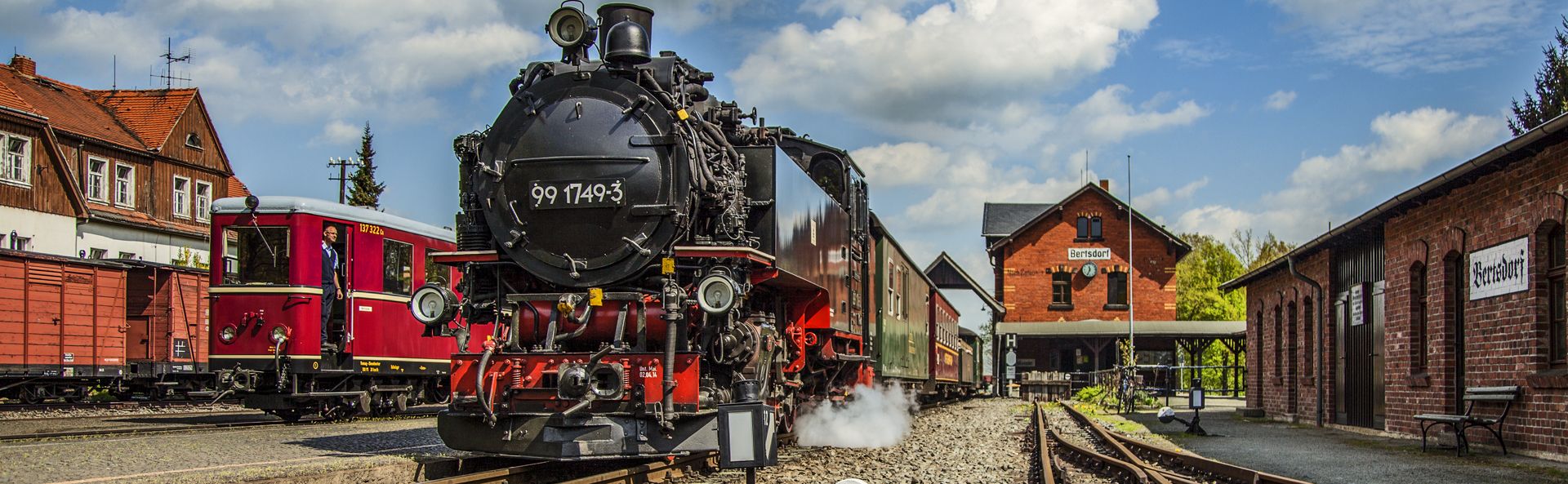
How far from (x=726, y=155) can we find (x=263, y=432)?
600 centimetres

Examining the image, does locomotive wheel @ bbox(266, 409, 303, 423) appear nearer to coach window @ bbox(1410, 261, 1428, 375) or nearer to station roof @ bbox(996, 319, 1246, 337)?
coach window @ bbox(1410, 261, 1428, 375)

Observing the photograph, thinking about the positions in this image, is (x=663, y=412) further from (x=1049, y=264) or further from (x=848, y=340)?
(x=1049, y=264)

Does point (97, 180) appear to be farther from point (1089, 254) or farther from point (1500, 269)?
point (1089, 254)

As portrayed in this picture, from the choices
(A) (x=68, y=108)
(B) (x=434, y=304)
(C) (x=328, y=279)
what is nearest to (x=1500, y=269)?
(B) (x=434, y=304)

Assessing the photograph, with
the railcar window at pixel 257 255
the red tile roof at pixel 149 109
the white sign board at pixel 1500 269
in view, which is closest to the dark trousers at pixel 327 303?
the railcar window at pixel 257 255

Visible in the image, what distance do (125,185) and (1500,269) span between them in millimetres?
28917

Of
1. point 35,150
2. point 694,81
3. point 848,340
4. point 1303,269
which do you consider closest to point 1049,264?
point 1303,269

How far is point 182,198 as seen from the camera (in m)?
32.8

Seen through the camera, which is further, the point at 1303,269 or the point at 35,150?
the point at 35,150

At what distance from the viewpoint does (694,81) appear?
32.2ft

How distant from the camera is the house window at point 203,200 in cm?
3344

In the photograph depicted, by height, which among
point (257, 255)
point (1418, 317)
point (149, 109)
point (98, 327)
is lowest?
point (98, 327)

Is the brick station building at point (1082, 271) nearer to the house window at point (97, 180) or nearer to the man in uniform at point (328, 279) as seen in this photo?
the house window at point (97, 180)

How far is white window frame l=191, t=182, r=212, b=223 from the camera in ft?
109
